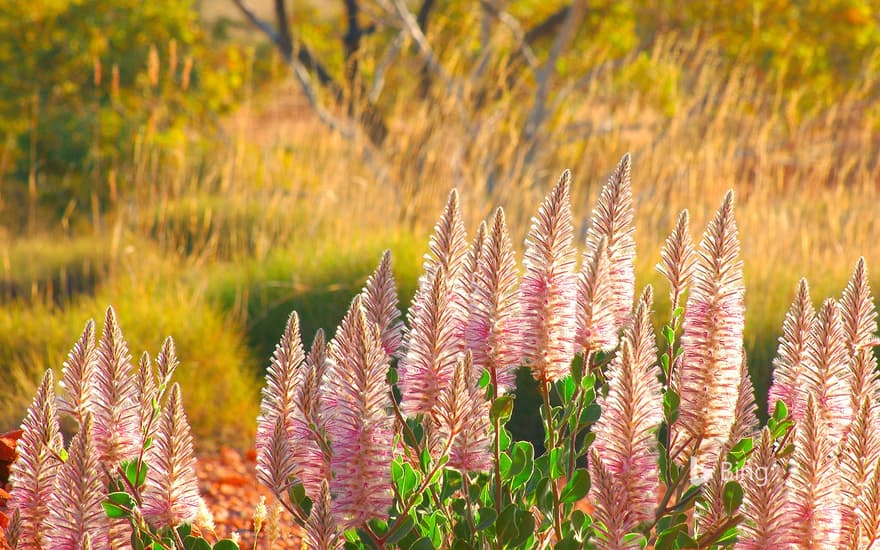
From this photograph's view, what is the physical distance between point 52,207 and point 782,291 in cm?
848

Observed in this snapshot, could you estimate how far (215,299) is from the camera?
545cm

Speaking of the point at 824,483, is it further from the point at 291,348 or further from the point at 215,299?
the point at 215,299

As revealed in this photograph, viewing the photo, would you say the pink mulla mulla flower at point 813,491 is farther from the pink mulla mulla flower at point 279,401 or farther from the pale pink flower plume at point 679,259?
the pink mulla mulla flower at point 279,401

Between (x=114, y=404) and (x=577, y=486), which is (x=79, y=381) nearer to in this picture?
(x=114, y=404)

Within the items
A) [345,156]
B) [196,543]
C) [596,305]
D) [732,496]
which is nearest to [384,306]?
[596,305]

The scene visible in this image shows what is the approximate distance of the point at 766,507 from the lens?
1144 mm

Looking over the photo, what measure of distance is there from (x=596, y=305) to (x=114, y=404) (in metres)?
0.64

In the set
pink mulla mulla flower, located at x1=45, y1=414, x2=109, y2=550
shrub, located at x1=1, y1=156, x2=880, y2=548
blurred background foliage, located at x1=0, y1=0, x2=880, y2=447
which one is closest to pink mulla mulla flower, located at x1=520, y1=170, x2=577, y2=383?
shrub, located at x1=1, y1=156, x2=880, y2=548

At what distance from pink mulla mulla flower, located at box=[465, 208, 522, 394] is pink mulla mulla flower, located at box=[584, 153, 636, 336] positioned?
5.1 inches

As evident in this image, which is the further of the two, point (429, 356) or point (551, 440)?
point (551, 440)

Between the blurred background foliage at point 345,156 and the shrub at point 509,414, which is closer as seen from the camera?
the shrub at point 509,414

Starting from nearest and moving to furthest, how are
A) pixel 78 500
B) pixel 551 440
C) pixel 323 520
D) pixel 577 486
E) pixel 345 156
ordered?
pixel 323 520 → pixel 78 500 → pixel 577 486 → pixel 551 440 → pixel 345 156

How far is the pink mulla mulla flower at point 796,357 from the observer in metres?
1.40

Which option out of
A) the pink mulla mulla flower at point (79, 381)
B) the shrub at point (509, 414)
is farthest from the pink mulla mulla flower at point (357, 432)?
the pink mulla mulla flower at point (79, 381)
